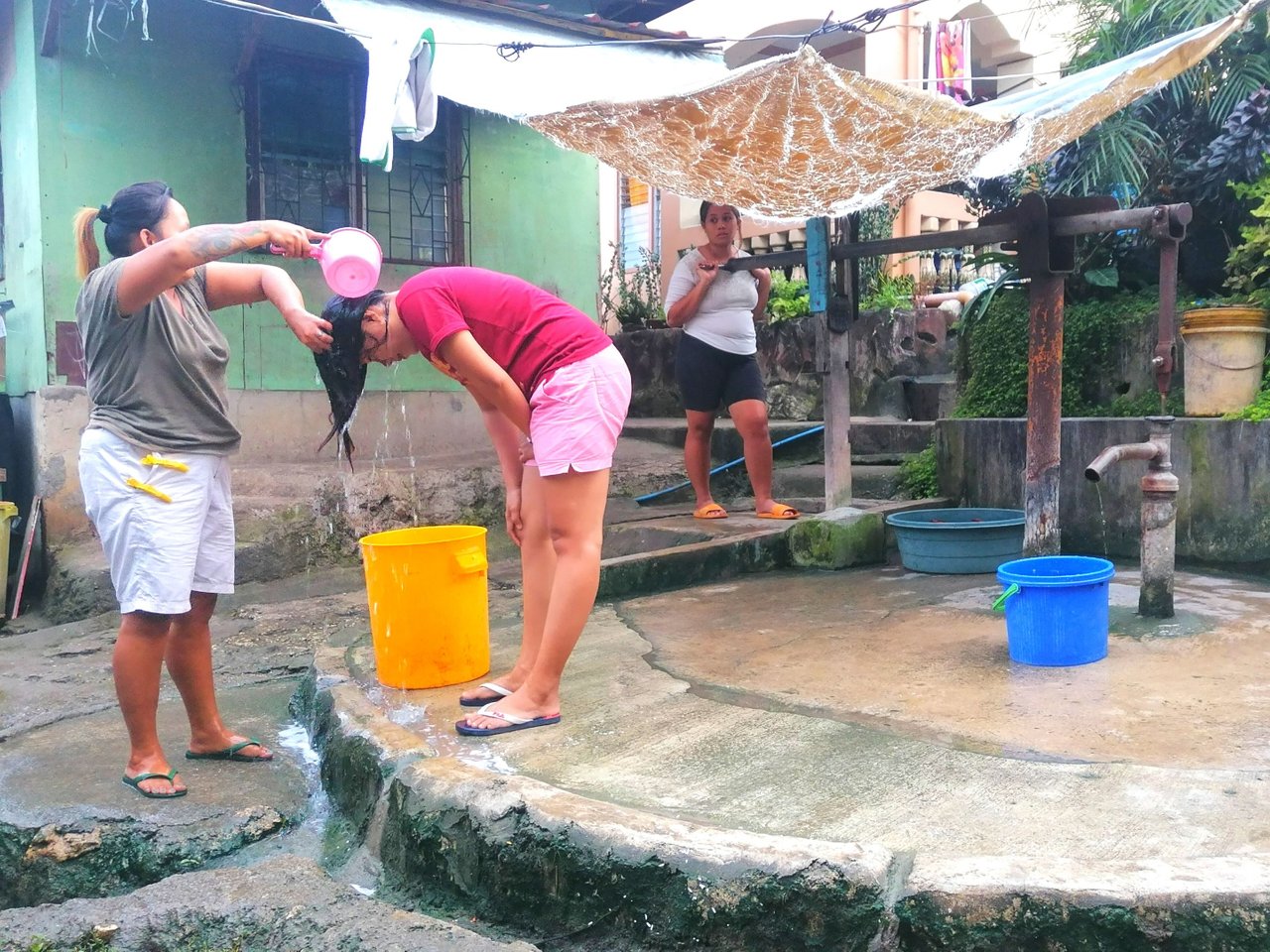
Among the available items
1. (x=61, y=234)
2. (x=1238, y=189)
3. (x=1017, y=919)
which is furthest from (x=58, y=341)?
(x=1238, y=189)

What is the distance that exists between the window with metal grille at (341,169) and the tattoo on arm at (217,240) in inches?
191

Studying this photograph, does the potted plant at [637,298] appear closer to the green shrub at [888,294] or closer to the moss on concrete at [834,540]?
the green shrub at [888,294]

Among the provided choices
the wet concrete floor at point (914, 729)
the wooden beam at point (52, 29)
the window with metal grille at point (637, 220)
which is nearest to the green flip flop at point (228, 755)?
the wet concrete floor at point (914, 729)

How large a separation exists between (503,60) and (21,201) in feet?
11.1

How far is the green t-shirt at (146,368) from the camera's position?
2.75m

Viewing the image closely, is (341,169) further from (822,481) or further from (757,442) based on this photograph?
(822,481)

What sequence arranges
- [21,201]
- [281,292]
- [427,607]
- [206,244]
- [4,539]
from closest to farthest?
[206,244], [281,292], [427,607], [4,539], [21,201]

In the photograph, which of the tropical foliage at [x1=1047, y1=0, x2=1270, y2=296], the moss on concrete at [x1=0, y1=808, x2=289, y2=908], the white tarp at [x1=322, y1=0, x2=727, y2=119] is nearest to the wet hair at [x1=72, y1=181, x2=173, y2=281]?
the moss on concrete at [x1=0, y1=808, x2=289, y2=908]

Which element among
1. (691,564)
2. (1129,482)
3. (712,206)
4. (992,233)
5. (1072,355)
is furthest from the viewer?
(1072,355)

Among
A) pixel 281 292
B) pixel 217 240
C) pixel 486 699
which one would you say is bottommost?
pixel 486 699

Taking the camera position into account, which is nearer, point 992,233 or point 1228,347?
point 992,233

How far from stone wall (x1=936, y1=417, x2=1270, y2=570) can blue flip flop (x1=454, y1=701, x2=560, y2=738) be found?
11.2 feet

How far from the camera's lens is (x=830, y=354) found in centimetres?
546

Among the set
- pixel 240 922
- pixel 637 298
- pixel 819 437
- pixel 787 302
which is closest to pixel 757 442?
pixel 819 437
